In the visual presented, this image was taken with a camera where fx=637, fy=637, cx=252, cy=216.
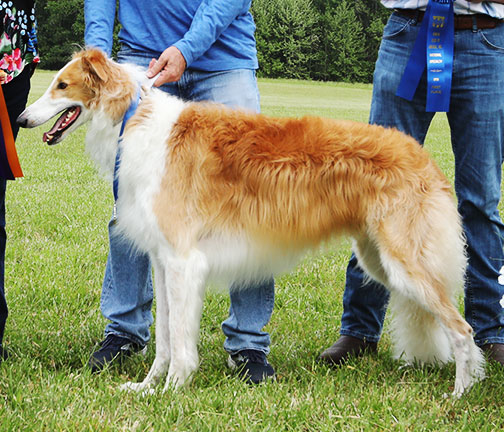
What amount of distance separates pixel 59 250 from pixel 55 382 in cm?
259

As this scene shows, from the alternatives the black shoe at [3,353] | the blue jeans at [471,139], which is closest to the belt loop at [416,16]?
the blue jeans at [471,139]

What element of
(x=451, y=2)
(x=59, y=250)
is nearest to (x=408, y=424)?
(x=451, y=2)

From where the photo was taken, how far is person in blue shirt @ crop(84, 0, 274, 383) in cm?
350

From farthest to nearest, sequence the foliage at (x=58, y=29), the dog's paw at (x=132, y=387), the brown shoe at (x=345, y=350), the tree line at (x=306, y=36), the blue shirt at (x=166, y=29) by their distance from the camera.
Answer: the tree line at (x=306, y=36) → the foliage at (x=58, y=29) → the brown shoe at (x=345, y=350) → the blue shirt at (x=166, y=29) → the dog's paw at (x=132, y=387)

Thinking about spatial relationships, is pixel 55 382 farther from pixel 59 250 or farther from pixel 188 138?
pixel 59 250

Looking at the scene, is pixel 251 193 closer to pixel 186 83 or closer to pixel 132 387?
pixel 186 83

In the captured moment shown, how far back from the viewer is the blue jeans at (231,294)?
357cm

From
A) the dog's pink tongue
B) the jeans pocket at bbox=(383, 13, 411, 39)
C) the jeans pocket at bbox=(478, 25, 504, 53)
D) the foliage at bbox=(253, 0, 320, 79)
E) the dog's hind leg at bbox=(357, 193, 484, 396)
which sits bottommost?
the foliage at bbox=(253, 0, 320, 79)

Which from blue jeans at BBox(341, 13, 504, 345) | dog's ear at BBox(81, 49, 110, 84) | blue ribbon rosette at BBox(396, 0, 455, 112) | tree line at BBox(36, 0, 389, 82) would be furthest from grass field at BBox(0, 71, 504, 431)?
tree line at BBox(36, 0, 389, 82)

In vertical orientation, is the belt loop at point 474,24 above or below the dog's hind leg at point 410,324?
above

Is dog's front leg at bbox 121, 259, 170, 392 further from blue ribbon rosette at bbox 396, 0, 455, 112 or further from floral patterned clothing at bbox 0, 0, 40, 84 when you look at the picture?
blue ribbon rosette at bbox 396, 0, 455, 112

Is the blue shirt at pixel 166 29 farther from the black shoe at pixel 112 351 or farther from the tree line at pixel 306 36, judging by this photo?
the tree line at pixel 306 36

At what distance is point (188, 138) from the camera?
10.6ft

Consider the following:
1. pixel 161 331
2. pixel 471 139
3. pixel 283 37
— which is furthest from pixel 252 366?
pixel 283 37
